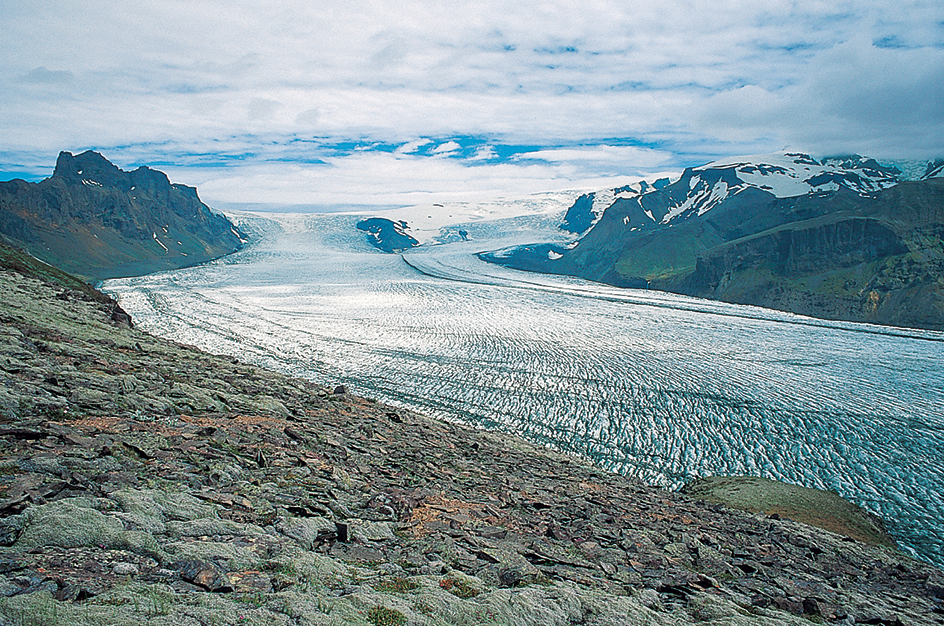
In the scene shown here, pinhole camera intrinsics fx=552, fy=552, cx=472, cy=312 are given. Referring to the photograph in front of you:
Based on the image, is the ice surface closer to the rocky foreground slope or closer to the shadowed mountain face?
the rocky foreground slope

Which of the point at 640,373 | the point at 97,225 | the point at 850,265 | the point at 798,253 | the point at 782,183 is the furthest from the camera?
the point at 782,183

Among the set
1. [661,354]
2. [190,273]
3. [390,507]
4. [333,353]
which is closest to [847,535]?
[390,507]

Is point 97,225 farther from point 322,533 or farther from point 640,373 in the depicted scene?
point 322,533

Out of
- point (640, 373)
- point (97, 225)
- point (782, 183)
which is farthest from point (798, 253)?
point (97, 225)

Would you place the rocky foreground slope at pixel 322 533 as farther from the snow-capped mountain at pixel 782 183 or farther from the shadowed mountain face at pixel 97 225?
the snow-capped mountain at pixel 782 183

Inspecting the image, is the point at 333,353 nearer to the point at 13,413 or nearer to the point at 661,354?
the point at 661,354

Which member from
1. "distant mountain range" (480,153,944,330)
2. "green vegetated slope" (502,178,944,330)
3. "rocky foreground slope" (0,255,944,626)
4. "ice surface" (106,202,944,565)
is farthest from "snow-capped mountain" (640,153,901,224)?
"rocky foreground slope" (0,255,944,626)
